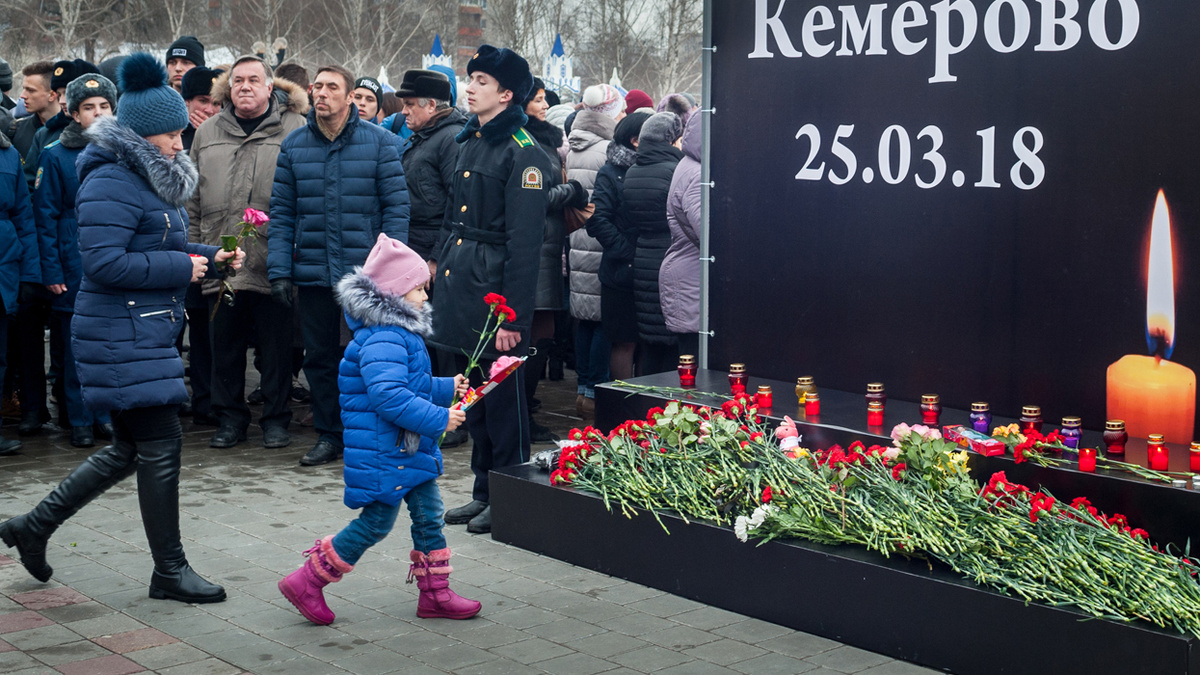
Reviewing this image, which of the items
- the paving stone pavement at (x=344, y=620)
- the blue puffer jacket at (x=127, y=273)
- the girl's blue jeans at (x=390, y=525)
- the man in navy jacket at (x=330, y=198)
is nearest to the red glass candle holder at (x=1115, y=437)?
the paving stone pavement at (x=344, y=620)

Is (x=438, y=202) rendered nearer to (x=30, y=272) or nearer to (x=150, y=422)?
(x=30, y=272)

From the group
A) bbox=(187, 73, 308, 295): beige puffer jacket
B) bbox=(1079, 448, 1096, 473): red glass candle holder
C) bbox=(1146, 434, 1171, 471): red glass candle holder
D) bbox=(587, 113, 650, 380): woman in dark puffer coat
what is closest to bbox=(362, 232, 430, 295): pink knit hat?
Result: bbox=(1079, 448, 1096, 473): red glass candle holder

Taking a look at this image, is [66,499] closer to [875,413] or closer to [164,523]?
[164,523]

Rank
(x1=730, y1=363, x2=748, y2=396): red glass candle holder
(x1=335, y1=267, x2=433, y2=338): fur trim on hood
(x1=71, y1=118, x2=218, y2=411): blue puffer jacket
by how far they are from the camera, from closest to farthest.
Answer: (x1=335, y1=267, x2=433, y2=338): fur trim on hood < (x1=71, y1=118, x2=218, y2=411): blue puffer jacket < (x1=730, y1=363, x2=748, y2=396): red glass candle holder

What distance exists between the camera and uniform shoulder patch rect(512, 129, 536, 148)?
6.52m

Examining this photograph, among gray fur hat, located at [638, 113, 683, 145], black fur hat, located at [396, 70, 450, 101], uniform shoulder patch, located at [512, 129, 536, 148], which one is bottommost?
uniform shoulder patch, located at [512, 129, 536, 148]

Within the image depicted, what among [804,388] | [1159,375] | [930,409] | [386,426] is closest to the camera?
[386,426]

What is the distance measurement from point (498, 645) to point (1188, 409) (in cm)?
274

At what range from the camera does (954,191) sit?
19.0ft

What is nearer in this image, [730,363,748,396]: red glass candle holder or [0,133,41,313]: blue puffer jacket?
[730,363,748,396]: red glass candle holder

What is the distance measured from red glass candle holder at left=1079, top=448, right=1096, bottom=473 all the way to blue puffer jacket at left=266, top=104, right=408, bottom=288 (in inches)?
173

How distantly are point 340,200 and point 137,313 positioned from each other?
2711mm

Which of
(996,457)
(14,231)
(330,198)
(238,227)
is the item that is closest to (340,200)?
(330,198)

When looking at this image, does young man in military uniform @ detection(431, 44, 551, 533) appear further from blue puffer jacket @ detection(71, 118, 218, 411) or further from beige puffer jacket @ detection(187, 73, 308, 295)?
beige puffer jacket @ detection(187, 73, 308, 295)
